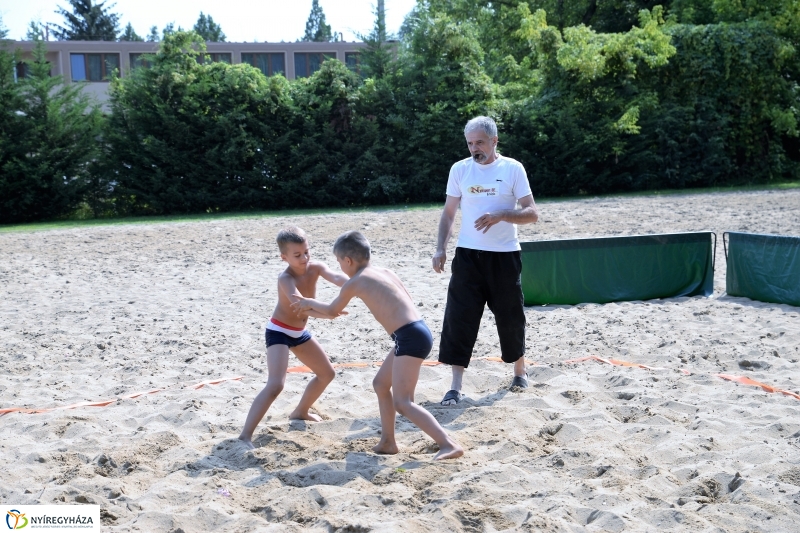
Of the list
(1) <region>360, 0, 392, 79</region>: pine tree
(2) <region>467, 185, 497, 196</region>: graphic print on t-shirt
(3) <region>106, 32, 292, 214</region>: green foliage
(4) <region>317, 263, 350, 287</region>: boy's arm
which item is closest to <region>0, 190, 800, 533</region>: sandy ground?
(4) <region>317, 263, 350, 287</region>: boy's arm

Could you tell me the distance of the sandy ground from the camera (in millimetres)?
3787

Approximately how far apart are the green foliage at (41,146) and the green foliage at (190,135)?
80 cm

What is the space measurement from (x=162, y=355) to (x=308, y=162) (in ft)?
55.8

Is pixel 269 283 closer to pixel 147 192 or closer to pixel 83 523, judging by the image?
pixel 83 523

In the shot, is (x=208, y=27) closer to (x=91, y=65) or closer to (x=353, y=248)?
(x=91, y=65)

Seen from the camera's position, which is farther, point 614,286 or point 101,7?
point 101,7

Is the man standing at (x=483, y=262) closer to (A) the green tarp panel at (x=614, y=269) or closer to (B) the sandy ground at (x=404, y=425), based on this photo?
(B) the sandy ground at (x=404, y=425)

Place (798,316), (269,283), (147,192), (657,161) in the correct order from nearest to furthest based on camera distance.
→ (798,316) → (269,283) → (147,192) → (657,161)

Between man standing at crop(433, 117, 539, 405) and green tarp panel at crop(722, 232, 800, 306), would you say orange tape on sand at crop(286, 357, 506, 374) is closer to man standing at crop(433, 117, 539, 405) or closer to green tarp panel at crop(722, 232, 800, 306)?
man standing at crop(433, 117, 539, 405)

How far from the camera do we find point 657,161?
2534cm

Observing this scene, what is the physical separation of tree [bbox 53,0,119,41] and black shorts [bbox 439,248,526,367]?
68097 mm

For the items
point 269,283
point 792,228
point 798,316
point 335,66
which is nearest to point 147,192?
point 335,66

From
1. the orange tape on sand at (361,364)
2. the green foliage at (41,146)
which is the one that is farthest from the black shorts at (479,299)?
the green foliage at (41,146)

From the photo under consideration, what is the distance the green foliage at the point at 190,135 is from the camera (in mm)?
22891
